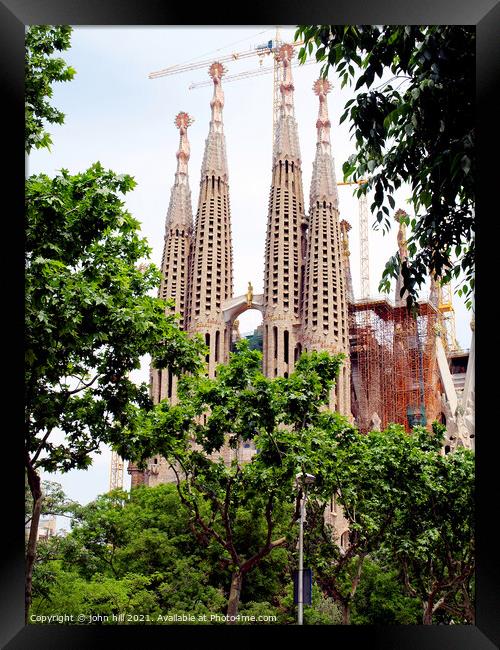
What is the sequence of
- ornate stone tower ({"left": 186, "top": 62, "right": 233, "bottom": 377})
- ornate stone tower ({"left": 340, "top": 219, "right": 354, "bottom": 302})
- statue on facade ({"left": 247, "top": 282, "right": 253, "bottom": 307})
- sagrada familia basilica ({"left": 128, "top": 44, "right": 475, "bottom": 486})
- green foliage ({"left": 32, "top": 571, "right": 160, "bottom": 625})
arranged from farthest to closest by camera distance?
ornate stone tower ({"left": 340, "top": 219, "right": 354, "bottom": 302}) → statue on facade ({"left": 247, "top": 282, "right": 253, "bottom": 307}) → sagrada familia basilica ({"left": 128, "top": 44, "right": 475, "bottom": 486}) → ornate stone tower ({"left": 186, "top": 62, "right": 233, "bottom": 377}) → green foliage ({"left": 32, "top": 571, "right": 160, "bottom": 625})

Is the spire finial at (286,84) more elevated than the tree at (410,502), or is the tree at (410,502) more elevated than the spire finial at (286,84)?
the spire finial at (286,84)

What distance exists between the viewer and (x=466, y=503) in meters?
17.6

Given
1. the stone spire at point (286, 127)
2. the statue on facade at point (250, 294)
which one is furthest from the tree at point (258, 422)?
the stone spire at point (286, 127)

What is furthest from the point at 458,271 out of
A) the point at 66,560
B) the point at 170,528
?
the point at 170,528

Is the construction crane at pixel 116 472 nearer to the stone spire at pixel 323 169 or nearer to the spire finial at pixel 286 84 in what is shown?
the stone spire at pixel 323 169

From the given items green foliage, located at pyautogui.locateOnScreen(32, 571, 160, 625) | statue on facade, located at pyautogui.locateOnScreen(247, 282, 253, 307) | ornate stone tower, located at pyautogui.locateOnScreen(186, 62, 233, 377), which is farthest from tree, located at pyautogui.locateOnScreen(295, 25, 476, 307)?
statue on facade, located at pyautogui.locateOnScreen(247, 282, 253, 307)

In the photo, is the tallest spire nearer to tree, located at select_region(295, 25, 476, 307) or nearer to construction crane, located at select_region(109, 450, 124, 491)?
construction crane, located at select_region(109, 450, 124, 491)

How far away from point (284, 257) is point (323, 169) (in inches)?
203

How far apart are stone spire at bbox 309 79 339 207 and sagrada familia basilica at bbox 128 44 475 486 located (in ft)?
0.20

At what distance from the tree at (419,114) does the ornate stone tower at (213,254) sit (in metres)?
27.7

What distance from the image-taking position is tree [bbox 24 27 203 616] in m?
9.99

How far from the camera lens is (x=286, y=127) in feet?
143
